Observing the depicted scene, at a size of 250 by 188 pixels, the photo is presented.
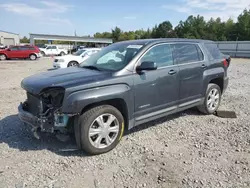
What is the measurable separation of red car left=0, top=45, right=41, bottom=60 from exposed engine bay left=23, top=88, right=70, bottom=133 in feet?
82.3

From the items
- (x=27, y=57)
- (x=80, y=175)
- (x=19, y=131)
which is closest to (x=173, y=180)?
(x=80, y=175)

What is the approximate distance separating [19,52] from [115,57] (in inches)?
980

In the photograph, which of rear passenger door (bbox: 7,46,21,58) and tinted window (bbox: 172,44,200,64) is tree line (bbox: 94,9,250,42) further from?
tinted window (bbox: 172,44,200,64)

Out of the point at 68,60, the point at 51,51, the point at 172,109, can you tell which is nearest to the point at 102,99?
the point at 172,109

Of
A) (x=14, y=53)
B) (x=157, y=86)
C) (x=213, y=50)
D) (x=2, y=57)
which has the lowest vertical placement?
(x=157, y=86)

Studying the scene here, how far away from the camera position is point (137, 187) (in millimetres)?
2854

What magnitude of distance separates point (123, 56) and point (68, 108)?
1.49 meters

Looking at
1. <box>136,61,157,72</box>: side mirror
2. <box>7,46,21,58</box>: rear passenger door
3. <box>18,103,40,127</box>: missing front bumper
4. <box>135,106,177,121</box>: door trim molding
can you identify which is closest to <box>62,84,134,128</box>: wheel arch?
<box>135,106,177,121</box>: door trim molding

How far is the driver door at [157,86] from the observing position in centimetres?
393

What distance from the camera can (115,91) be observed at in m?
3.58

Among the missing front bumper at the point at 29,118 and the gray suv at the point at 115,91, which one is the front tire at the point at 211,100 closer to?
the gray suv at the point at 115,91

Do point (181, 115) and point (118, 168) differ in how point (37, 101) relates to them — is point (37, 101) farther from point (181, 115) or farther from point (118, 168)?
point (181, 115)

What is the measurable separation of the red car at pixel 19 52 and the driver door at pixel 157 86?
25120 millimetres

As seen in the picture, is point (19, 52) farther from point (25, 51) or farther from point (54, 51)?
point (54, 51)
